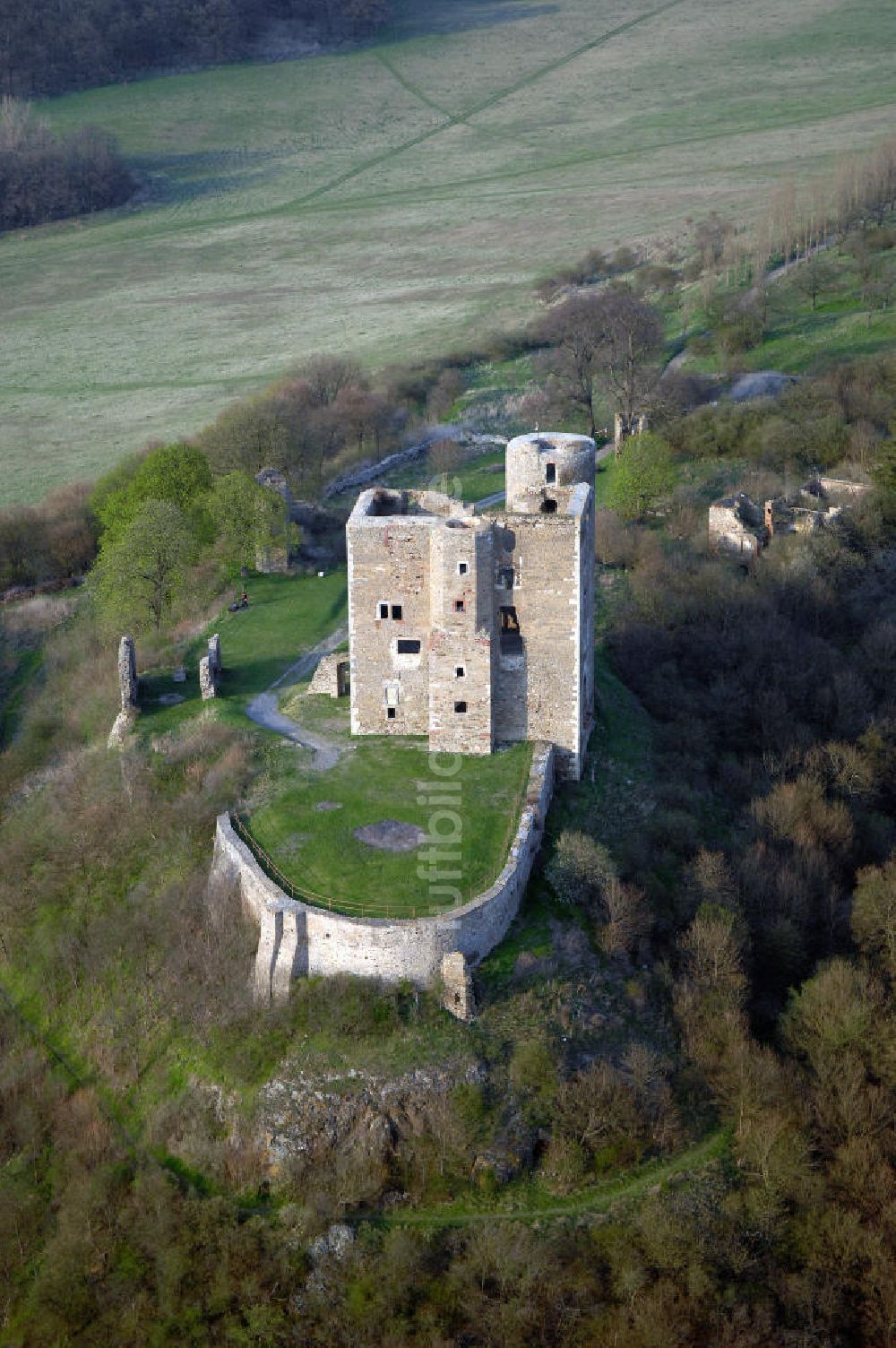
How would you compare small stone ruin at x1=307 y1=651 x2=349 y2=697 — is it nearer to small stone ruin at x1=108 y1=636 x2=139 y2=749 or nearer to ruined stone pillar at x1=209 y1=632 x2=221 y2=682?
ruined stone pillar at x1=209 y1=632 x2=221 y2=682

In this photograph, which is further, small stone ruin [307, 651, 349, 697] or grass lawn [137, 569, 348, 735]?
grass lawn [137, 569, 348, 735]

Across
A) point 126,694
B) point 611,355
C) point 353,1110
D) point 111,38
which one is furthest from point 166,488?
point 111,38

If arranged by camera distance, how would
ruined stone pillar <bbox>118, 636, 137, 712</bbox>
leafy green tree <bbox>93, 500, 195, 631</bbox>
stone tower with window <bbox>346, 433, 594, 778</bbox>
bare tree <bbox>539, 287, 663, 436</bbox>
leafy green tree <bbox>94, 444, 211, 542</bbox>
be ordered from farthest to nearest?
1. bare tree <bbox>539, 287, 663, 436</bbox>
2. leafy green tree <bbox>94, 444, 211, 542</bbox>
3. leafy green tree <bbox>93, 500, 195, 631</bbox>
4. ruined stone pillar <bbox>118, 636, 137, 712</bbox>
5. stone tower with window <bbox>346, 433, 594, 778</bbox>

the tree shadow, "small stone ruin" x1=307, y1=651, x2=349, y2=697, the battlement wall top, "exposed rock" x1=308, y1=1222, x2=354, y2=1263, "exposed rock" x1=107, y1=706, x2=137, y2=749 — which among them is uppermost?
the tree shadow

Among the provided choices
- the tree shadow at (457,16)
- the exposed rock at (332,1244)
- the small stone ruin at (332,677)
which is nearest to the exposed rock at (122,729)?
the small stone ruin at (332,677)

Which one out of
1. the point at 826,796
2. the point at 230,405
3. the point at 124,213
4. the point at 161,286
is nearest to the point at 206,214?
the point at 124,213

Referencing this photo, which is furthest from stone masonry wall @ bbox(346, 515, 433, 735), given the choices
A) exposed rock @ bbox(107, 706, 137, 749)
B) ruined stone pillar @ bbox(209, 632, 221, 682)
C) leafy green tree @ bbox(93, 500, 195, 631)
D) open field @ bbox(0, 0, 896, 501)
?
open field @ bbox(0, 0, 896, 501)
